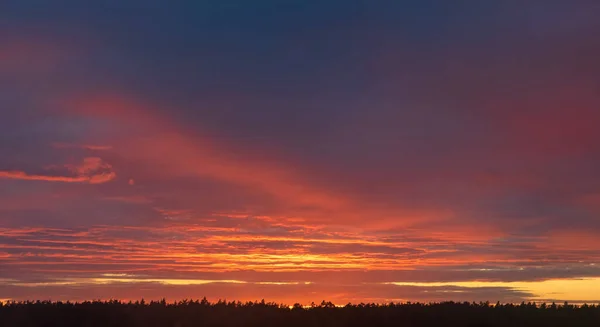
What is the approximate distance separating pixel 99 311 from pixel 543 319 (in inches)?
837

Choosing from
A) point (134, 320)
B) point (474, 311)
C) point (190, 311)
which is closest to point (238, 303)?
point (190, 311)

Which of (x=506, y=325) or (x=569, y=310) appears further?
(x=569, y=310)

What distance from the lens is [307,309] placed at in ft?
125

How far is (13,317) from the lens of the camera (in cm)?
3741

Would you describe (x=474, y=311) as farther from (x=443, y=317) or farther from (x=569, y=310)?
(x=569, y=310)

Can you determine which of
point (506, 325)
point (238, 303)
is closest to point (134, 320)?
point (238, 303)

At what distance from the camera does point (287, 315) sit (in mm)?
37406

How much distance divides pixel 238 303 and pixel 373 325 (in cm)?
738

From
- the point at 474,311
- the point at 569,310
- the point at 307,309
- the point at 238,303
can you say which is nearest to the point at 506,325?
the point at 474,311

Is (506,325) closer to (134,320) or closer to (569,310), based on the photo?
(569,310)

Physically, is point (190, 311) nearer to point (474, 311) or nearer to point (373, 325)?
point (373, 325)

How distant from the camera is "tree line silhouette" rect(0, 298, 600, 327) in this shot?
36750 millimetres

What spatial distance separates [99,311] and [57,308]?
7.08ft

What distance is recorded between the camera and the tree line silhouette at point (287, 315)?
36.8m
